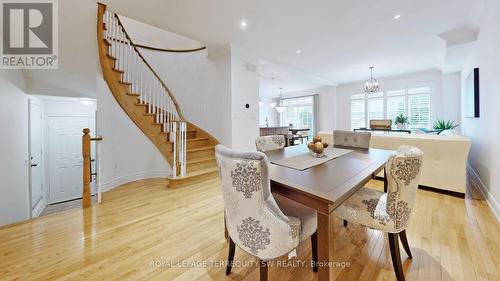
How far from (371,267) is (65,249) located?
2480 mm

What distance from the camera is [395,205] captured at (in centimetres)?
127

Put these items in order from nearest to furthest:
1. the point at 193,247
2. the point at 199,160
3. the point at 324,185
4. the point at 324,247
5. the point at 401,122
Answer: the point at 324,247 → the point at 324,185 → the point at 193,247 → the point at 199,160 → the point at 401,122

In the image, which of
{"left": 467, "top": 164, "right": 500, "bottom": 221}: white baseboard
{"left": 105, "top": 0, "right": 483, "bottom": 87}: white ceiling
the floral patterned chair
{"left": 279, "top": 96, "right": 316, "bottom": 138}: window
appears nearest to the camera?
{"left": 467, "top": 164, "right": 500, "bottom": 221}: white baseboard

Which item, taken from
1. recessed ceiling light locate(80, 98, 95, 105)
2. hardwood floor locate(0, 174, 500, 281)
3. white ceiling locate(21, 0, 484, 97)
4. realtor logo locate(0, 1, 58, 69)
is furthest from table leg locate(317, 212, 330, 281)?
recessed ceiling light locate(80, 98, 95, 105)

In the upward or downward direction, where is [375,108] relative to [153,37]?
downward

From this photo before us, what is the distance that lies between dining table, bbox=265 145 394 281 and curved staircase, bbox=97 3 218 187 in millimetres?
2311

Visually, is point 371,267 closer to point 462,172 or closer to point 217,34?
point 462,172

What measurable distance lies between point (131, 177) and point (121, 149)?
0.56 metres

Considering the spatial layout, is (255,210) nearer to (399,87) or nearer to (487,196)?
(487,196)

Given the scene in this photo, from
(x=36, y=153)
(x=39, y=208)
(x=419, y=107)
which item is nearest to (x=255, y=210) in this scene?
(x=36, y=153)

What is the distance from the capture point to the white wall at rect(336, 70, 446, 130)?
6086 millimetres

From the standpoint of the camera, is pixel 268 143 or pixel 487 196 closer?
pixel 268 143

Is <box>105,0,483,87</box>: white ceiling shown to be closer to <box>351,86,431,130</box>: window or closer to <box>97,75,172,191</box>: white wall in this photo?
<box>97,75,172,191</box>: white wall

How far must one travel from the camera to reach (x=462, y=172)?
2652 mm
